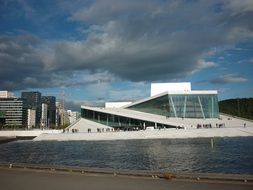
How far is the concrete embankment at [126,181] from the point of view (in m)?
11.6

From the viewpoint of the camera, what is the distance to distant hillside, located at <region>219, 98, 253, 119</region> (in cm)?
10882

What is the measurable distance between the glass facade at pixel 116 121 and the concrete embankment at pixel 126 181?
56704 millimetres

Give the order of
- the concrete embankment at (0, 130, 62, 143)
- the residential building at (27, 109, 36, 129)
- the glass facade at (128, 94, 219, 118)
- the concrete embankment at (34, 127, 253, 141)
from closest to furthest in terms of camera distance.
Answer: the concrete embankment at (34, 127, 253, 141), the glass facade at (128, 94, 219, 118), the concrete embankment at (0, 130, 62, 143), the residential building at (27, 109, 36, 129)

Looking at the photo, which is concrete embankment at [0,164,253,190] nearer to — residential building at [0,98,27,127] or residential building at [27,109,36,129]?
residential building at [0,98,27,127]

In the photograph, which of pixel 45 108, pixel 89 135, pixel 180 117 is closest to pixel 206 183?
pixel 89 135

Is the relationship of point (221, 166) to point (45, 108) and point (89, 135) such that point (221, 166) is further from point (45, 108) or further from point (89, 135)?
point (45, 108)

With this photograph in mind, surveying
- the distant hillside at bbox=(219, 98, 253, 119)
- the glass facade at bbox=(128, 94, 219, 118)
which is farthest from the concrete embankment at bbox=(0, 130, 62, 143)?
the distant hillside at bbox=(219, 98, 253, 119)

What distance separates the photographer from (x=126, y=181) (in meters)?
12.9

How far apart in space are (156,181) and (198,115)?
6427cm

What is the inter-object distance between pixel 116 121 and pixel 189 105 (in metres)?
16.3

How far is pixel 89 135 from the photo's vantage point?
65688 mm

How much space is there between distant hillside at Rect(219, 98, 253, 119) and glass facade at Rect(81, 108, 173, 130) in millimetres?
38810

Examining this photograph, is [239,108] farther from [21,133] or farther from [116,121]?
[21,133]

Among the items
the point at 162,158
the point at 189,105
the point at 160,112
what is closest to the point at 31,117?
the point at 160,112
